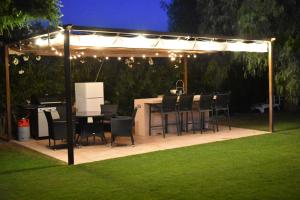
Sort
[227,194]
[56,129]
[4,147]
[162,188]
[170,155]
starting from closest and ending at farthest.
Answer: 1. [227,194]
2. [162,188]
3. [170,155]
4. [56,129]
5. [4,147]

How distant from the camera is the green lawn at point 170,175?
609cm

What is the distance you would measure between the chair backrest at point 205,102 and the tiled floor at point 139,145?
2.21 ft

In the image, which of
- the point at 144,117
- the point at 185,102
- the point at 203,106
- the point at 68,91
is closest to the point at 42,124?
the point at 144,117

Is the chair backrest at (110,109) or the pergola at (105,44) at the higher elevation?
the pergola at (105,44)

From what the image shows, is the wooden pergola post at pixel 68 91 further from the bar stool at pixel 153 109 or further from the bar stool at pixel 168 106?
the bar stool at pixel 153 109

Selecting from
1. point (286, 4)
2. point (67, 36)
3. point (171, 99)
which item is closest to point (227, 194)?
point (67, 36)

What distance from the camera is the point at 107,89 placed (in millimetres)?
14391

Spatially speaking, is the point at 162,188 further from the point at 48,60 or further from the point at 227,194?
the point at 48,60

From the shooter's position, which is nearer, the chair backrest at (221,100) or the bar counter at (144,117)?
the bar counter at (144,117)

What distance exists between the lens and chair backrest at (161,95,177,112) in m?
11.3

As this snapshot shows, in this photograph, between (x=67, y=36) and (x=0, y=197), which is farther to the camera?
(x=67, y=36)

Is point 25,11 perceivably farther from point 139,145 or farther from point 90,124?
point 139,145

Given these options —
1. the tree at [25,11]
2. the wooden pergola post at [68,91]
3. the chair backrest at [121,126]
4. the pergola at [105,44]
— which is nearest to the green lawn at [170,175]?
the wooden pergola post at [68,91]

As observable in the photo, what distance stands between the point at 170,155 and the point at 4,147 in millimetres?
4069
